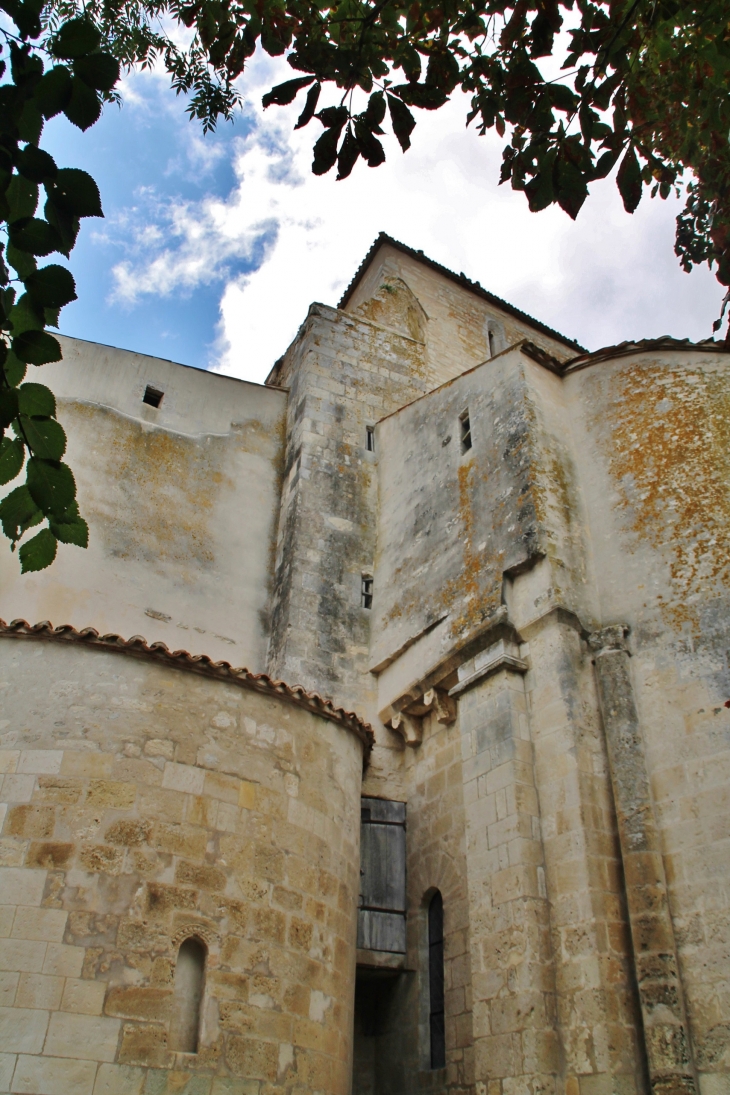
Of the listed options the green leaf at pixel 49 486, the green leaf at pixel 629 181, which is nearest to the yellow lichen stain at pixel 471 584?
the green leaf at pixel 629 181

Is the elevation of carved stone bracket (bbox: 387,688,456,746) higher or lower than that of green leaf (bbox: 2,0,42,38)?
higher

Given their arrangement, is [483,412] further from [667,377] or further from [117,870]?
[117,870]

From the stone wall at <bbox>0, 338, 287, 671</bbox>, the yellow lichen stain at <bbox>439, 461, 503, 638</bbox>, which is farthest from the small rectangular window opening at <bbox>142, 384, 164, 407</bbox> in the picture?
the yellow lichen stain at <bbox>439, 461, 503, 638</bbox>

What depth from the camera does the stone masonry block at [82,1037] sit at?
5.67 m

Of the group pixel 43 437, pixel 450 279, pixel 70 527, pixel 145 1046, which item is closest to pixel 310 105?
pixel 43 437

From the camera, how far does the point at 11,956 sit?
5.84m

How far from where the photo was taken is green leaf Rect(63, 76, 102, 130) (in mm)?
2400

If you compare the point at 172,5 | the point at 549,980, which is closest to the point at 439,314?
the point at 172,5

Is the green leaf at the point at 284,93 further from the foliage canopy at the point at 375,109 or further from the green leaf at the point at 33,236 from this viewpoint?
the green leaf at the point at 33,236

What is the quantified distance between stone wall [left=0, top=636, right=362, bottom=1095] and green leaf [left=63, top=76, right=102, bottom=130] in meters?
5.23

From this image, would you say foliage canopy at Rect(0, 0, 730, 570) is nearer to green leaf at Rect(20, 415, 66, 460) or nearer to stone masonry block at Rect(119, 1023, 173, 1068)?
green leaf at Rect(20, 415, 66, 460)

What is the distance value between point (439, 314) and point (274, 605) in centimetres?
777

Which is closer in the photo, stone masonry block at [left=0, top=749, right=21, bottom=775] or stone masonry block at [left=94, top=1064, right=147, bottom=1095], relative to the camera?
stone masonry block at [left=94, top=1064, right=147, bottom=1095]

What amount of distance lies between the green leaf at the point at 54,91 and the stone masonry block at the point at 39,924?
5.27 meters
